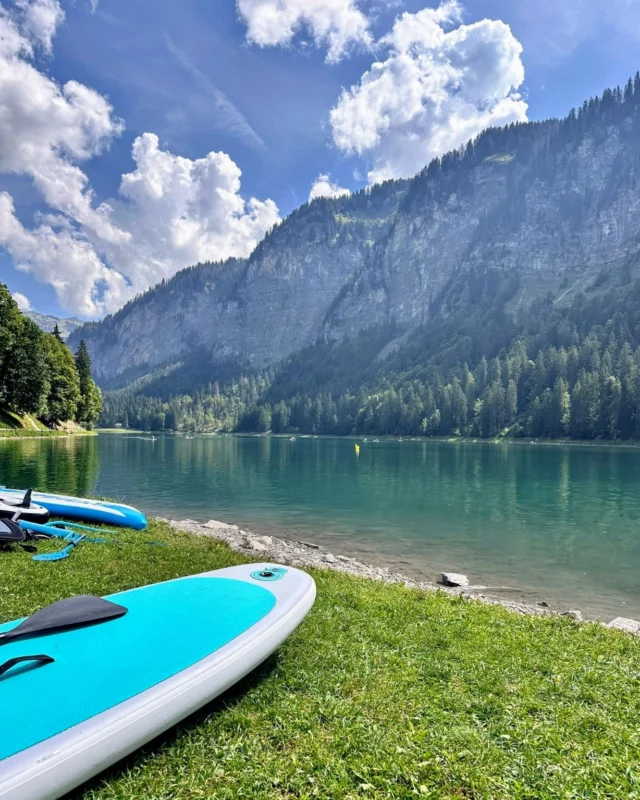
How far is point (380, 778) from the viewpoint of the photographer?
4.34 meters

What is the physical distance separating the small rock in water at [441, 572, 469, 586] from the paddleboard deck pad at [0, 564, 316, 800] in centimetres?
995

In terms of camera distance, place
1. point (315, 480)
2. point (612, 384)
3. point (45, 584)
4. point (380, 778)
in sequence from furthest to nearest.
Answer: point (612, 384) < point (315, 480) < point (45, 584) < point (380, 778)

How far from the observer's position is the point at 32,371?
65812 mm

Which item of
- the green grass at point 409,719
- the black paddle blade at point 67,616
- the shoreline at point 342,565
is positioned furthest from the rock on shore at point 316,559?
the black paddle blade at point 67,616

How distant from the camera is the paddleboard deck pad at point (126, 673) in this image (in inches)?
149

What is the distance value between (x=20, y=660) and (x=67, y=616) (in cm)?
110

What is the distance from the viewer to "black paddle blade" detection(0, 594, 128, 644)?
5.39 meters

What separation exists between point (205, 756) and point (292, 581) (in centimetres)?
320

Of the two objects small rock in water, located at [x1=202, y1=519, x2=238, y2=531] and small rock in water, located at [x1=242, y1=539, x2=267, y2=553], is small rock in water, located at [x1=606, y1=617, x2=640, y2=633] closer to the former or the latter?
small rock in water, located at [x1=242, y1=539, x2=267, y2=553]

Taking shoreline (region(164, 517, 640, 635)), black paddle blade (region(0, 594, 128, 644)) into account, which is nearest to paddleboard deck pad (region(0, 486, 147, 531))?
shoreline (region(164, 517, 640, 635))

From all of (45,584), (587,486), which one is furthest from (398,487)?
(45,584)

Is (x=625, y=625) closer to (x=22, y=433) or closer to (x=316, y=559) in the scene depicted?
(x=316, y=559)

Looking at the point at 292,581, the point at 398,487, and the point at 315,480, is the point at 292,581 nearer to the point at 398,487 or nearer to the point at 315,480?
the point at 398,487

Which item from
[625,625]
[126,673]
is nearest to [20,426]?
[126,673]
